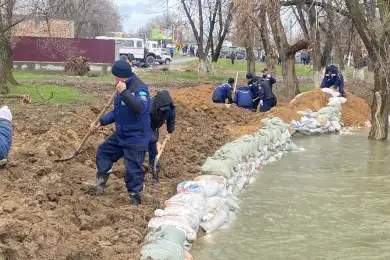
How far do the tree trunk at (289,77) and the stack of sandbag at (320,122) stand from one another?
361 centimetres

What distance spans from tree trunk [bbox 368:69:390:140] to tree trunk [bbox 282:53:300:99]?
6.25 metres

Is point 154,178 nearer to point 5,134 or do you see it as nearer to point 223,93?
point 5,134

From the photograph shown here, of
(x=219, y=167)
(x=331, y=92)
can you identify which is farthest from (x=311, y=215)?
(x=331, y=92)

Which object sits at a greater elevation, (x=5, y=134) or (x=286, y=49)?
(x=286, y=49)

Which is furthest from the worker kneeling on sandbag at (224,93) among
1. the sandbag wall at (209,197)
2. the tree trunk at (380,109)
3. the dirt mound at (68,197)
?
the dirt mound at (68,197)

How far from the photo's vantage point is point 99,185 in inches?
235

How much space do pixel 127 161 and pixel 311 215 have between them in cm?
232

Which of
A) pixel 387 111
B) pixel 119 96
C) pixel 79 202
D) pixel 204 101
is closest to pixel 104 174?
pixel 79 202

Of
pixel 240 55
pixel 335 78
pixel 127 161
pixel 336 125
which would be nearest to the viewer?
pixel 127 161

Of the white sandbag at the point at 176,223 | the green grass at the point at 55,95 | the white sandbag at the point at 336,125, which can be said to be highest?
the green grass at the point at 55,95

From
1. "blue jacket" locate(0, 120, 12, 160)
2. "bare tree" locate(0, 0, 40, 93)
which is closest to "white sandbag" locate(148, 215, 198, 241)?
"blue jacket" locate(0, 120, 12, 160)

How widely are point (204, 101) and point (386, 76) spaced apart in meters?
5.47

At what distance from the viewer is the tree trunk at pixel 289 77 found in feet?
61.0

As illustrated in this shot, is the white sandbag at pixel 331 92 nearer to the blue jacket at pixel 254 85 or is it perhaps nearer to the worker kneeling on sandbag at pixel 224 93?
the blue jacket at pixel 254 85
